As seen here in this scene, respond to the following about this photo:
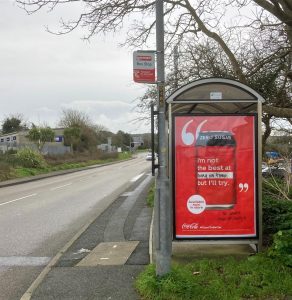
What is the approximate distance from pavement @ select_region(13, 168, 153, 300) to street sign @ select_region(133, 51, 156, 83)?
254cm

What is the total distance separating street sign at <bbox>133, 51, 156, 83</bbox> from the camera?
550 cm

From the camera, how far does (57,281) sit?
20.2 feet

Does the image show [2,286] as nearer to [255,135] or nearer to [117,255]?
[117,255]

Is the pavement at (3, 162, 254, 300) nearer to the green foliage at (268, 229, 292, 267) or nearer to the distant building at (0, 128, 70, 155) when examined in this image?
the green foliage at (268, 229, 292, 267)

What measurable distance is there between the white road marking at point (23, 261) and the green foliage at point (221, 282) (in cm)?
248

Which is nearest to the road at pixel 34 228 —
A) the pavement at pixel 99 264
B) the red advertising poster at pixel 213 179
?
the pavement at pixel 99 264

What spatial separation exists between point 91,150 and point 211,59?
5771 centimetres

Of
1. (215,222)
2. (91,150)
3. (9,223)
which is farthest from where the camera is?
(91,150)

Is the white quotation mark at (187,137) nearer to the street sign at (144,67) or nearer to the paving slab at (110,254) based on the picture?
the street sign at (144,67)

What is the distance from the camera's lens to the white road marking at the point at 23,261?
7.56m

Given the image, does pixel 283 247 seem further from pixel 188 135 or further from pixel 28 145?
pixel 28 145

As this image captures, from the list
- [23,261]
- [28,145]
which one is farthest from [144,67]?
[28,145]

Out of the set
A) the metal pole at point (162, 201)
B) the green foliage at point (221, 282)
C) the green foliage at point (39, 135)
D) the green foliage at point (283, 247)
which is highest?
the green foliage at point (39, 135)

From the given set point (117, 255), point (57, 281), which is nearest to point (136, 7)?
point (117, 255)
